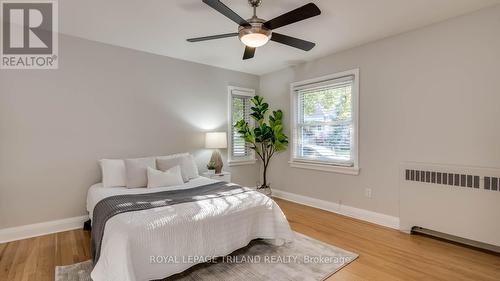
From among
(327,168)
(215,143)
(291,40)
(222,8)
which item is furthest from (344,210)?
(222,8)

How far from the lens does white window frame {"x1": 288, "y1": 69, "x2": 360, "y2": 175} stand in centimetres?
375

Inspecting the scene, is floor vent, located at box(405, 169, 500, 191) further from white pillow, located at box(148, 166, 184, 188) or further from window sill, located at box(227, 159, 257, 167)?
white pillow, located at box(148, 166, 184, 188)

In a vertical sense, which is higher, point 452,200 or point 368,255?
point 452,200

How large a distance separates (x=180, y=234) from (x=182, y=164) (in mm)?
1719

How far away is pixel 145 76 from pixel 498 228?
15.7 feet

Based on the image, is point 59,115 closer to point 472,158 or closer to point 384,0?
point 384,0

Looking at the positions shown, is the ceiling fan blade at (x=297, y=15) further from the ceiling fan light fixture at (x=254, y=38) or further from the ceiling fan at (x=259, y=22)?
the ceiling fan light fixture at (x=254, y=38)

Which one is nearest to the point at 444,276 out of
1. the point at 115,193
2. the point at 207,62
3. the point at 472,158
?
the point at 472,158

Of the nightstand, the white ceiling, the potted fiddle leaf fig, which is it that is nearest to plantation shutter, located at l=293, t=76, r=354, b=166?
the potted fiddle leaf fig

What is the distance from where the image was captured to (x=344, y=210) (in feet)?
12.8

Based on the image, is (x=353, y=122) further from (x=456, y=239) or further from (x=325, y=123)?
(x=456, y=239)

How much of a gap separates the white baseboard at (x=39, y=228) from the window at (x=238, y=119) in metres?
2.59

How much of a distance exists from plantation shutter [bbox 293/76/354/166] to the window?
1037mm

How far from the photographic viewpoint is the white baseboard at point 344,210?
3.40m
